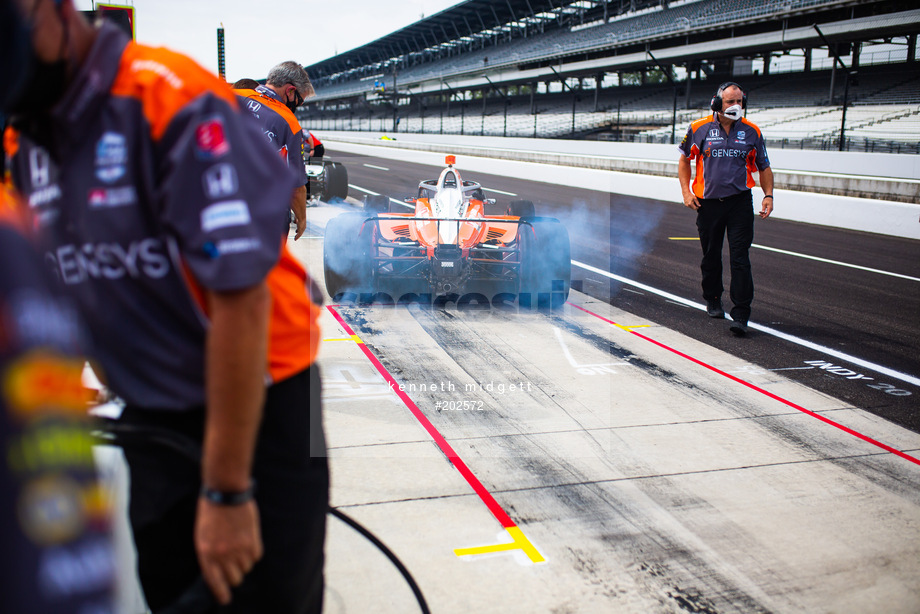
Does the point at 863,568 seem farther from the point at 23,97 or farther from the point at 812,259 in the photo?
the point at 812,259

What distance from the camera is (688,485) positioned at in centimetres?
336

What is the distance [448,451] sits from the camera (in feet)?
12.0

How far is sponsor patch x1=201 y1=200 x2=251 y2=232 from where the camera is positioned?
1075 millimetres

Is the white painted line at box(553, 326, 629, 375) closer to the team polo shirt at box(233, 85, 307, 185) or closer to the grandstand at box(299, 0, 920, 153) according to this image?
the team polo shirt at box(233, 85, 307, 185)

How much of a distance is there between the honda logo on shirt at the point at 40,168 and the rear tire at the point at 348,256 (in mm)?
5396

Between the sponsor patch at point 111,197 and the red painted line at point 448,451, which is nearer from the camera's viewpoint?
the sponsor patch at point 111,197

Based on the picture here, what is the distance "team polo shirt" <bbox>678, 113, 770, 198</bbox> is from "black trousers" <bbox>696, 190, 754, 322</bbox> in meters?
0.10

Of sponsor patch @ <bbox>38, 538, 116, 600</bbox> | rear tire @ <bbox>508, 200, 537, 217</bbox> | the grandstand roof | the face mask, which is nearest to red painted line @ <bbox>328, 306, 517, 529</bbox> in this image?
sponsor patch @ <bbox>38, 538, 116, 600</bbox>

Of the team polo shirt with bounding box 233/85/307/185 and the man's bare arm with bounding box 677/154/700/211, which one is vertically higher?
the team polo shirt with bounding box 233/85/307/185

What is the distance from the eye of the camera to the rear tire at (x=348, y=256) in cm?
662

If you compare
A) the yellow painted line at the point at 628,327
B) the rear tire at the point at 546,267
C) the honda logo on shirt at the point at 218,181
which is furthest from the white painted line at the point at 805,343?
the honda logo on shirt at the point at 218,181

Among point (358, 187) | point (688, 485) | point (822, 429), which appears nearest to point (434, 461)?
point (688, 485)

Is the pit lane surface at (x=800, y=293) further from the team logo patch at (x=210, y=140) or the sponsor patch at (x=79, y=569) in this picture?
the sponsor patch at (x=79, y=569)

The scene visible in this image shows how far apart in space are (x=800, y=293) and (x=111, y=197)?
792cm
